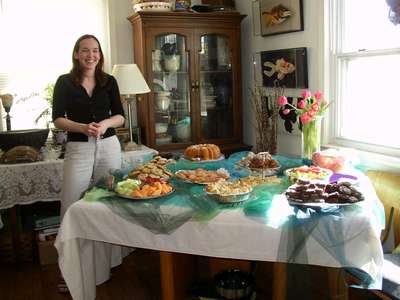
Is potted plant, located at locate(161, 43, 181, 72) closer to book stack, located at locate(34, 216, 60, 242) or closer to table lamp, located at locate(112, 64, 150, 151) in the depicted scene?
table lamp, located at locate(112, 64, 150, 151)

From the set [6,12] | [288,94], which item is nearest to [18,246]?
[6,12]

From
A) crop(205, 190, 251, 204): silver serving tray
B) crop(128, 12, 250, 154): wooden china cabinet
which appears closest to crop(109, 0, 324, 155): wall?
crop(128, 12, 250, 154): wooden china cabinet

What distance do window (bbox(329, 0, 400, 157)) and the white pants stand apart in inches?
59.8

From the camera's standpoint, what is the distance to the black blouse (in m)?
2.46

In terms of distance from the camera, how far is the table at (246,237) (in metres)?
1.66

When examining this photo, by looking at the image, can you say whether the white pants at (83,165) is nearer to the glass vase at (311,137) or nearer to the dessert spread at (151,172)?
the dessert spread at (151,172)

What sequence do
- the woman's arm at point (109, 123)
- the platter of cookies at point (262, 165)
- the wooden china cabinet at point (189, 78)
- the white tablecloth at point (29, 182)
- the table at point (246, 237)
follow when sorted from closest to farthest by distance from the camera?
the table at point (246, 237)
the platter of cookies at point (262, 165)
the woman's arm at point (109, 123)
the white tablecloth at point (29, 182)
the wooden china cabinet at point (189, 78)

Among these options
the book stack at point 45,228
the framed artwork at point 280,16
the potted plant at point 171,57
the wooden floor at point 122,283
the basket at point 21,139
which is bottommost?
the wooden floor at point 122,283

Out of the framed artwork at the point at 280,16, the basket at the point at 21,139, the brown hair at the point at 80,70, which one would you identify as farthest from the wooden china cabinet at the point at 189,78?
the brown hair at the point at 80,70

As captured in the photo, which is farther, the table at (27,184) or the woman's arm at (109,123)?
the table at (27,184)

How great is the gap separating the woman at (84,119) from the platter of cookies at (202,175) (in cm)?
51

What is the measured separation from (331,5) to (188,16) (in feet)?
3.75

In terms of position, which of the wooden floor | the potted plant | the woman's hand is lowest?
the wooden floor

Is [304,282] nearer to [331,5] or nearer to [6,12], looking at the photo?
[331,5]
